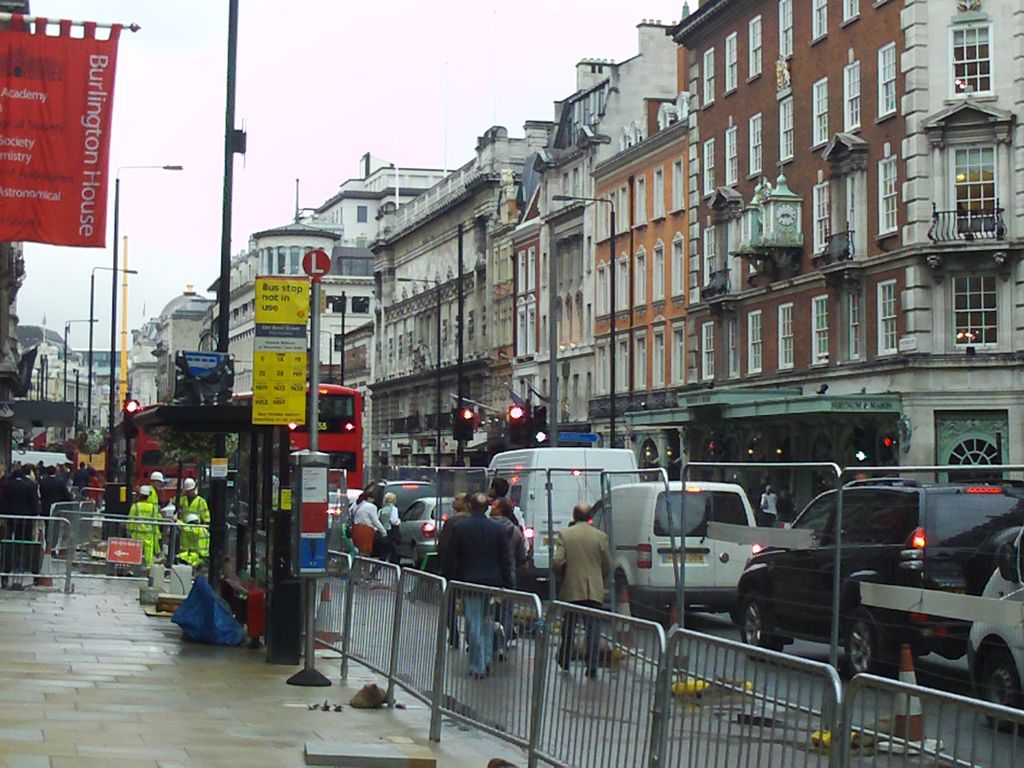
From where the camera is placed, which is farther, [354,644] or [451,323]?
[451,323]

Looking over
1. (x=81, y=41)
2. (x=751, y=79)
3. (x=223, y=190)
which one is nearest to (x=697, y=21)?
(x=751, y=79)

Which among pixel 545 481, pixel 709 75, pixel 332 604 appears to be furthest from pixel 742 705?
pixel 709 75

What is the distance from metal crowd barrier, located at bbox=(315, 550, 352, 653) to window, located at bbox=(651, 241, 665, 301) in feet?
162

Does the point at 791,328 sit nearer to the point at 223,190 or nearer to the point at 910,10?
the point at 910,10

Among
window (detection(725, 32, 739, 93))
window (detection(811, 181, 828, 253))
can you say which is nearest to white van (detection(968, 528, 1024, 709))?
window (detection(811, 181, 828, 253))

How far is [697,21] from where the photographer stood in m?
61.6

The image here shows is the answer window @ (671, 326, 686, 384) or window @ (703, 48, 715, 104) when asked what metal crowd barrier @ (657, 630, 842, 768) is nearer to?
window @ (703, 48, 715, 104)

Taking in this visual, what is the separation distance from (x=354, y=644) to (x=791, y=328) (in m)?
39.2

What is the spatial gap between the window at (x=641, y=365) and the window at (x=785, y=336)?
14.9 meters

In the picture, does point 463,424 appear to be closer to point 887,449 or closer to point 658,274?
point 887,449

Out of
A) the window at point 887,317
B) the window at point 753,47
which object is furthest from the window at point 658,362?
the window at point 887,317

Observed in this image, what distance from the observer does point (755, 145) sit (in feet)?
187

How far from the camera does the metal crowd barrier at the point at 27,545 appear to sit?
26.9 meters

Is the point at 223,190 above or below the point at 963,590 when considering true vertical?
above
